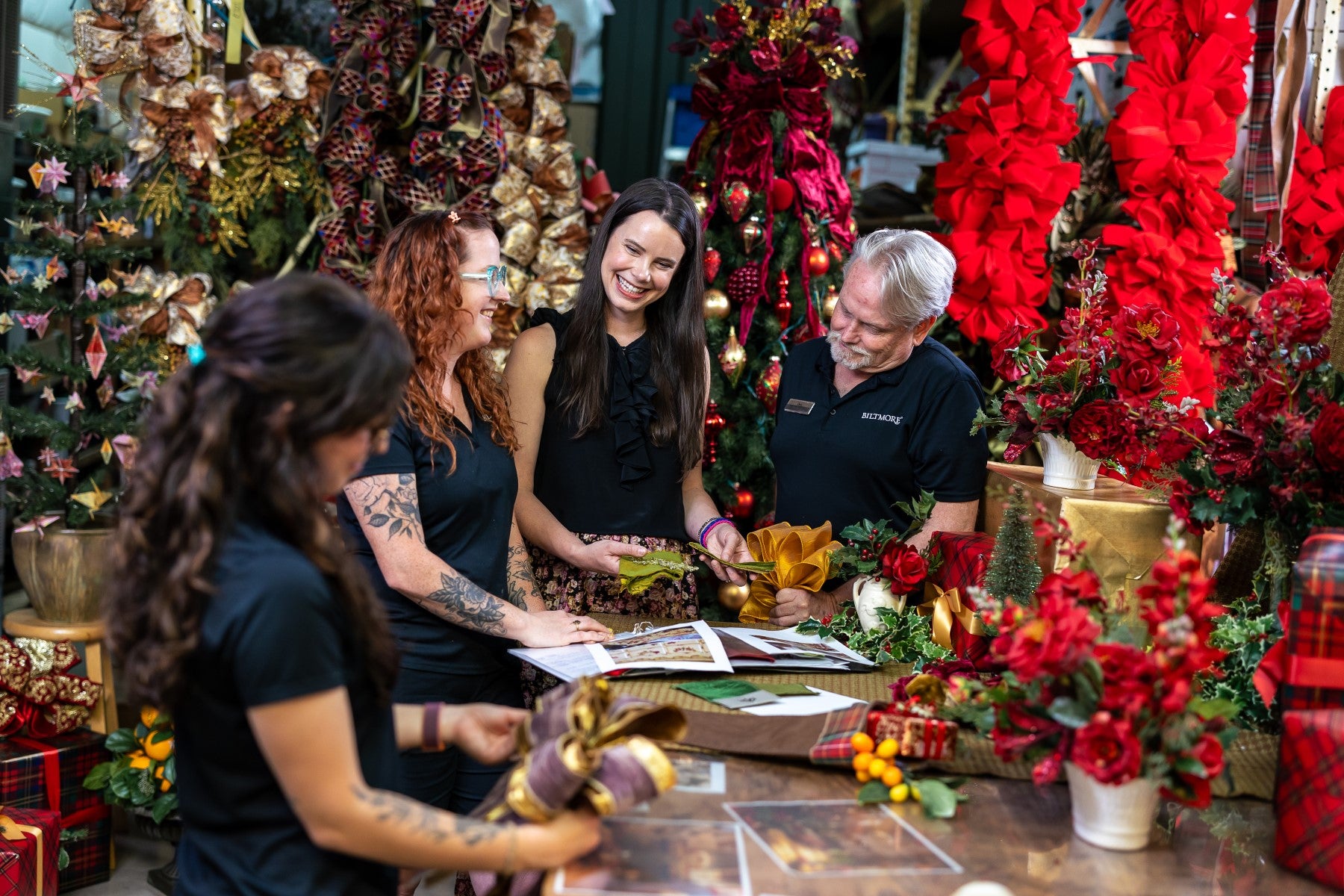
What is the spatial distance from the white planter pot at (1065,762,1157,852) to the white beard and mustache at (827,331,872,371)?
139 centimetres

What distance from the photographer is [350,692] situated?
1.36 metres

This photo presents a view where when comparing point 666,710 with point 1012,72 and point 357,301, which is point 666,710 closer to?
point 357,301

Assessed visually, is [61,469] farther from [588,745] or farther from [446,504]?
[588,745]

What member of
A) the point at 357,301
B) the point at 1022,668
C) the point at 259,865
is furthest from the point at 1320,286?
the point at 259,865

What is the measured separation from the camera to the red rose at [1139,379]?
209 centimetres

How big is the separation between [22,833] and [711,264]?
7.66ft

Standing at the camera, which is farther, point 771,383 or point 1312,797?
point 771,383

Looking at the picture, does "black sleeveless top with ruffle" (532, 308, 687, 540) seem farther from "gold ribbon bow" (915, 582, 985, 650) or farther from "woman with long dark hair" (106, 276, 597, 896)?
"woman with long dark hair" (106, 276, 597, 896)

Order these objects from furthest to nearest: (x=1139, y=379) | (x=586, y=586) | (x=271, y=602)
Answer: (x=586, y=586) < (x=1139, y=379) < (x=271, y=602)

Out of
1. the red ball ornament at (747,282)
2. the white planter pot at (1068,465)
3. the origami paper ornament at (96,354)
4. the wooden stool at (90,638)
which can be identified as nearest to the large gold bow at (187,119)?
the origami paper ornament at (96,354)

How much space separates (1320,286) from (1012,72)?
1827 millimetres

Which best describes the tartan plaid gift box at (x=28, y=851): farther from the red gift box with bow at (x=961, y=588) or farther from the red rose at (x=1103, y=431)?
the red rose at (x=1103, y=431)

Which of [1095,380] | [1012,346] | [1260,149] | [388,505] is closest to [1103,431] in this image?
[1095,380]

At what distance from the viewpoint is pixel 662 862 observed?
4.36 ft
